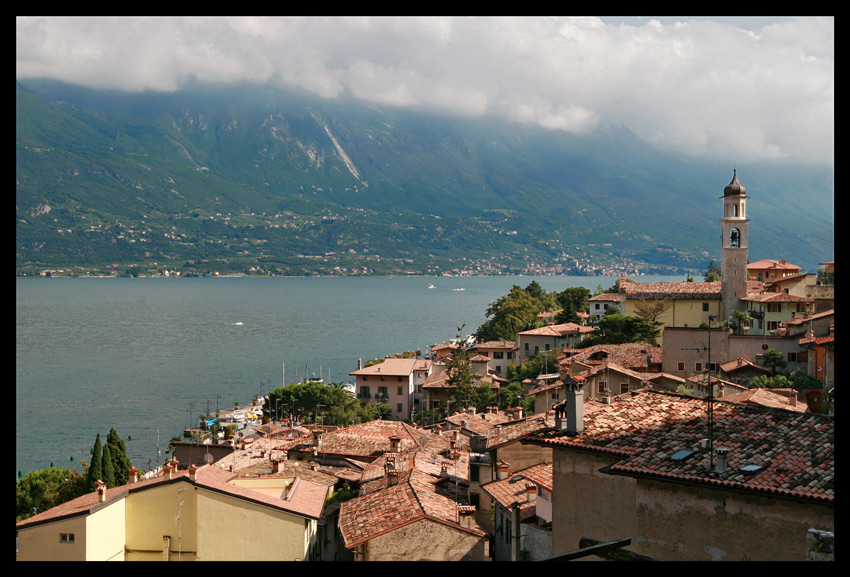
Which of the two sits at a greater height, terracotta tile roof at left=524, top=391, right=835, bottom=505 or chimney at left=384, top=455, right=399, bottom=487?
terracotta tile roof at left=524, top=391, right=835, bottom=505

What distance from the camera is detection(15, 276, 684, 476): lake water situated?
4784 cm

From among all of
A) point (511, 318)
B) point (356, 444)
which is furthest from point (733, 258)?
point (511, 318)

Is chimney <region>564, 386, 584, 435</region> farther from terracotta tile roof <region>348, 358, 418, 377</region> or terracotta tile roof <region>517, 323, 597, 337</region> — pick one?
terracotta tile roof <region>517, 323, 597, 337</region>

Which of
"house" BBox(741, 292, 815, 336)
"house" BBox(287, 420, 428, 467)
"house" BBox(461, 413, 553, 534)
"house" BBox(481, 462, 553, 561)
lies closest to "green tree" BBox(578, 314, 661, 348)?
"house" BBox(741, 292, 815, 336)

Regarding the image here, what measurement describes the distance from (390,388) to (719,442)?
37.5 metres

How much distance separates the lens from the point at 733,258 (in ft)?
119

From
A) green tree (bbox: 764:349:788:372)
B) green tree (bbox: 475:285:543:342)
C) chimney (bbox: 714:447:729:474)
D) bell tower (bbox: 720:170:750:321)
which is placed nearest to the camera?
chimney (bbox: 714:447:729:474)

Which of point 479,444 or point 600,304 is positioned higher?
point 600,304

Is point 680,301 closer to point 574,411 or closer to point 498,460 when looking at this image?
point 498,460

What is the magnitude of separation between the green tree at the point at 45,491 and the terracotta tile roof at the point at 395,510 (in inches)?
563

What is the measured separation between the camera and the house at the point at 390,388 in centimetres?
4456

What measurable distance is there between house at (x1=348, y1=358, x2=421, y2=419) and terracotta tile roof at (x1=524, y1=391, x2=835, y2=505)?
34.1 m
